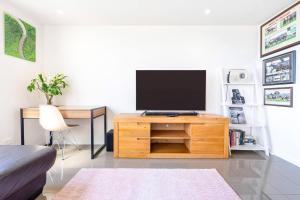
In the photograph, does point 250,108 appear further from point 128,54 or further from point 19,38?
point 19,38

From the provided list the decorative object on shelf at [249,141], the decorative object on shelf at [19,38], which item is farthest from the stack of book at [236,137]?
the decorative object on shelf at [19,38]

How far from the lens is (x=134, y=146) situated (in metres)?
3.00

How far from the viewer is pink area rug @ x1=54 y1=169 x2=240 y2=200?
73.4 inches

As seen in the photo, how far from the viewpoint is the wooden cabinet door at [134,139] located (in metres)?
3.00

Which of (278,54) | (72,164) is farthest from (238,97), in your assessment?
(72,164)

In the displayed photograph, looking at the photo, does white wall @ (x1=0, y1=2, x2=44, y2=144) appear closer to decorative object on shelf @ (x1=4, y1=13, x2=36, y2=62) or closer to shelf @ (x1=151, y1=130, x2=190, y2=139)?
decorative object on shelf @ (x1=4, y1=13, x2=36, y2=62)

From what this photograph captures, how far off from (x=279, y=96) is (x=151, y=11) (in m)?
2.35

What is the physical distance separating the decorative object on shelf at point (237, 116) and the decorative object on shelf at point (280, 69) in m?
0.63

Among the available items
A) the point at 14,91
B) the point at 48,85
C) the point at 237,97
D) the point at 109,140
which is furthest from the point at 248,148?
the point at 14,91

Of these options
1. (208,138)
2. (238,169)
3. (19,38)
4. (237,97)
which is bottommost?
(238,169)

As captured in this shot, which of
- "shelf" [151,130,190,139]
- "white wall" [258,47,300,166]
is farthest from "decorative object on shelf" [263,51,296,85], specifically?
"shelf" [151,130,190,139]

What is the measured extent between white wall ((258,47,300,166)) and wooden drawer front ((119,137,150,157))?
2043mm

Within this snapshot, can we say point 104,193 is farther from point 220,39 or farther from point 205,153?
point 220,39

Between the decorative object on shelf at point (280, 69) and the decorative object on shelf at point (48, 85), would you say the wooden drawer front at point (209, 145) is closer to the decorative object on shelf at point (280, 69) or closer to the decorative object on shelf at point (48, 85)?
the decorative object on shelf at point (280, 69)
